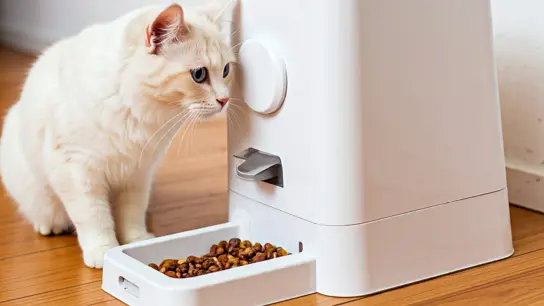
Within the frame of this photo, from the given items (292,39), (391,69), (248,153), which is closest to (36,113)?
(248,153)

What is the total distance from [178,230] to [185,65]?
433 mm

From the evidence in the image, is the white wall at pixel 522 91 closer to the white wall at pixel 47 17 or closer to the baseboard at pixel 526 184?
the baseboard at pixel 526 184

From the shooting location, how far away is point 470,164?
1.26 meters

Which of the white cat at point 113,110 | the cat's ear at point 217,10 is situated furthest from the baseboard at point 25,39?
the cat's ear at point 217,10

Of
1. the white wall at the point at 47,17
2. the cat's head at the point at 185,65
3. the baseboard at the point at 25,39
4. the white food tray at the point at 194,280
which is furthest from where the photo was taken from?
the baseboard at the point at 25,39

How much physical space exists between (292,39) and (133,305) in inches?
18.2

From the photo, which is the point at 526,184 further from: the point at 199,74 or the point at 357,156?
the point at 199,74

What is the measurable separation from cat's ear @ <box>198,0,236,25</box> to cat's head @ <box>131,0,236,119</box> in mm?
45

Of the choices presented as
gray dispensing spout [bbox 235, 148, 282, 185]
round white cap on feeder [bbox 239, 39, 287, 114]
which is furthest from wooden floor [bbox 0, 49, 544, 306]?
round white cap on feeder [bbox 239, 39, 287, 114]

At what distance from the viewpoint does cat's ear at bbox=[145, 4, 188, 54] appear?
114cm

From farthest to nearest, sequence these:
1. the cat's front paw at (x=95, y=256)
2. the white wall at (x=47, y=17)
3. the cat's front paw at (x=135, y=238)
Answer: the white wall at (x=47, y=17) < the cat's front paw at (x=135, y=238) < the cat's front paw at (x=95, y=256)

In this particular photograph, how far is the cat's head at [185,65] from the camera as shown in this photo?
117 centimetres

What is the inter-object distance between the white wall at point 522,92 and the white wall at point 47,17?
137cm

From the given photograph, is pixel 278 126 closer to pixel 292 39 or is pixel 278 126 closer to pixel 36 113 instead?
pixel 292 39
